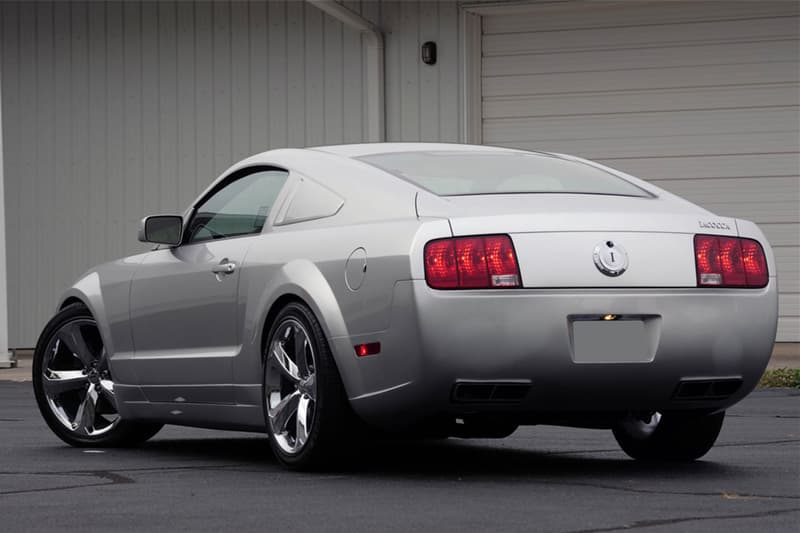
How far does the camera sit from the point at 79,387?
8156mm

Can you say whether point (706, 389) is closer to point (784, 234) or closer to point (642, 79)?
point (784, 234)

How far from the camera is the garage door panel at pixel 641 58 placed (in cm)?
1594

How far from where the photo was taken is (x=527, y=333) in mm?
5945

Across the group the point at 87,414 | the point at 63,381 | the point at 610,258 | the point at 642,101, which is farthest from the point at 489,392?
the point at 642,101

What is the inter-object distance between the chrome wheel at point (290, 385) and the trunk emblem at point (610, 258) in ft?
3.67

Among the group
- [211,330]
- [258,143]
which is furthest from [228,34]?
[211,330]

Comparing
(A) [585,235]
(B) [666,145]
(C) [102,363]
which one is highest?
(B) [666,145]

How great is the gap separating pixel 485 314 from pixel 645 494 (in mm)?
817

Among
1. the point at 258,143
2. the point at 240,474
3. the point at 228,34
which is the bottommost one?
the point at 240,474

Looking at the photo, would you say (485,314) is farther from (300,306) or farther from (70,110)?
(70,110)

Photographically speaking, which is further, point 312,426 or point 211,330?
point 211,330

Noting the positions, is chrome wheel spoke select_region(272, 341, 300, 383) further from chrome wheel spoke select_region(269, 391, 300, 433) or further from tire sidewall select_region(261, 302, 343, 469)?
tire sidewall select_region(261, 302, 343, 469)

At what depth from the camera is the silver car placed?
597 centimetres

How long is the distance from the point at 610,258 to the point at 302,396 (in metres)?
1.30
